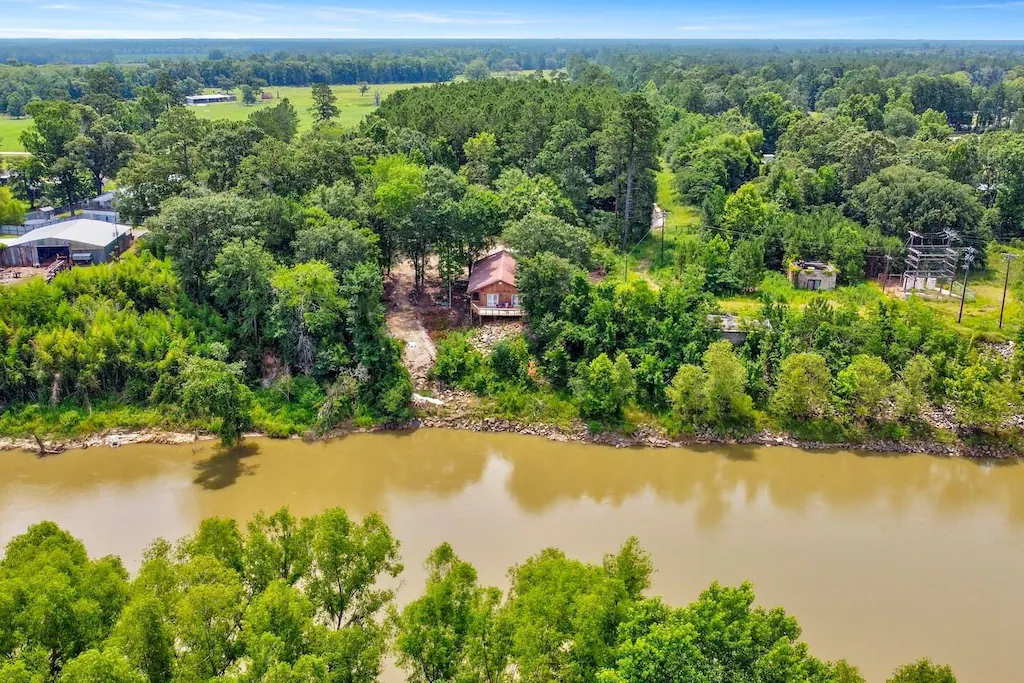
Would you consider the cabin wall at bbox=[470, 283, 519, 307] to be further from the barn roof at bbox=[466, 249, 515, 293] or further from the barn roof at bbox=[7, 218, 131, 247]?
the barn roof at bbox=[7, 218, 131, 247]

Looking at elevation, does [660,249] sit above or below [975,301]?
above

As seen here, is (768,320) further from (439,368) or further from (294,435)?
(294,435)

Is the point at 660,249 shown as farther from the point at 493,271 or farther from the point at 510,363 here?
the point at 510,363

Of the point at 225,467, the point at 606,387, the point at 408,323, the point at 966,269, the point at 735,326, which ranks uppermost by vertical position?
the point at 966,269

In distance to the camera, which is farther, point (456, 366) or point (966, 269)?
point (966, 269)

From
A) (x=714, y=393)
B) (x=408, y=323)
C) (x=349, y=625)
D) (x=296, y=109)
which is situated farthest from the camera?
(x=296, y=109)

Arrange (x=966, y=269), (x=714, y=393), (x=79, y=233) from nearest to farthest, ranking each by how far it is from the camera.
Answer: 1. (x=714, y=393)
2. (x=966, y=269)
3. (x=79, y=233)

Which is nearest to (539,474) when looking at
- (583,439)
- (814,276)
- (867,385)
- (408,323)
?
(583,439)
